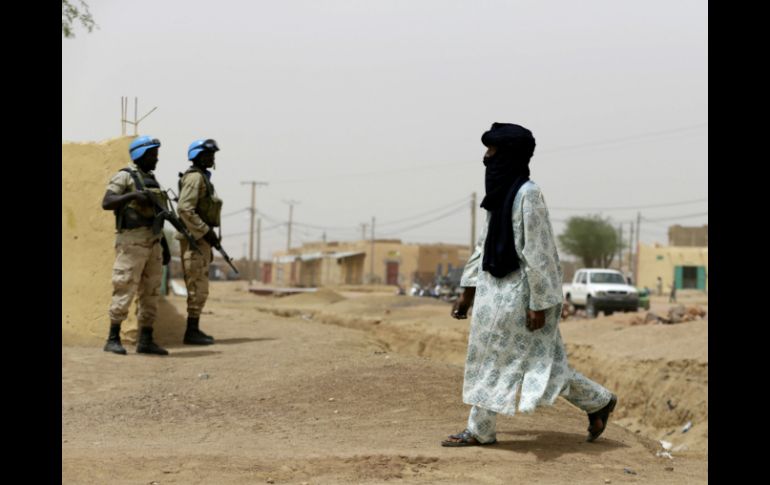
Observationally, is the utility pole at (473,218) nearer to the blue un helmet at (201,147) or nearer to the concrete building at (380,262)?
the concrete building at (380,262)

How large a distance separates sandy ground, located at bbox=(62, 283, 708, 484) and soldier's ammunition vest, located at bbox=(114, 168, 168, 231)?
4.22 ft

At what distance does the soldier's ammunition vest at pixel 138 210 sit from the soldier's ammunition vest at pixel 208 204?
81cm

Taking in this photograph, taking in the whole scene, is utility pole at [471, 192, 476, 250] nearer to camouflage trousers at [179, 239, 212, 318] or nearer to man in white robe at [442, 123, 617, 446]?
camouflage trousers at [179, 239, 212, 318]

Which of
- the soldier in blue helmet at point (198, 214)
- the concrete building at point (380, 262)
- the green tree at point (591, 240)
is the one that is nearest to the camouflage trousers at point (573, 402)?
the soldier in blue helmet at point (198, 214)

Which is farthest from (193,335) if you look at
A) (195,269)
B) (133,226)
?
(133,226)

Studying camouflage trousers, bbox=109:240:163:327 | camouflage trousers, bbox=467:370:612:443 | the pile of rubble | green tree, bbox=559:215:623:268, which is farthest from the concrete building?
camouflage trousers, bbox=467:370:612:443

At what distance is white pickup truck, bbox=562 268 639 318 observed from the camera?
83.9 feet

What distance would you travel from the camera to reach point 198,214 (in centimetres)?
972

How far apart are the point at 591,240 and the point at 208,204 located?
6195 cm

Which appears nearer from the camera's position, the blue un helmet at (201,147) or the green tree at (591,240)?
the blue un helmet at (201,147)

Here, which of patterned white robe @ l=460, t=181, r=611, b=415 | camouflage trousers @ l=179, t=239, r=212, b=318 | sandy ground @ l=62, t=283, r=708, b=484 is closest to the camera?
sandy ground @ l=62, t=283, r=708, b=484

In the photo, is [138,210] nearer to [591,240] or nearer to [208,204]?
[208,204]

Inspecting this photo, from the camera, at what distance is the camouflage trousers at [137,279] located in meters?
8.84
